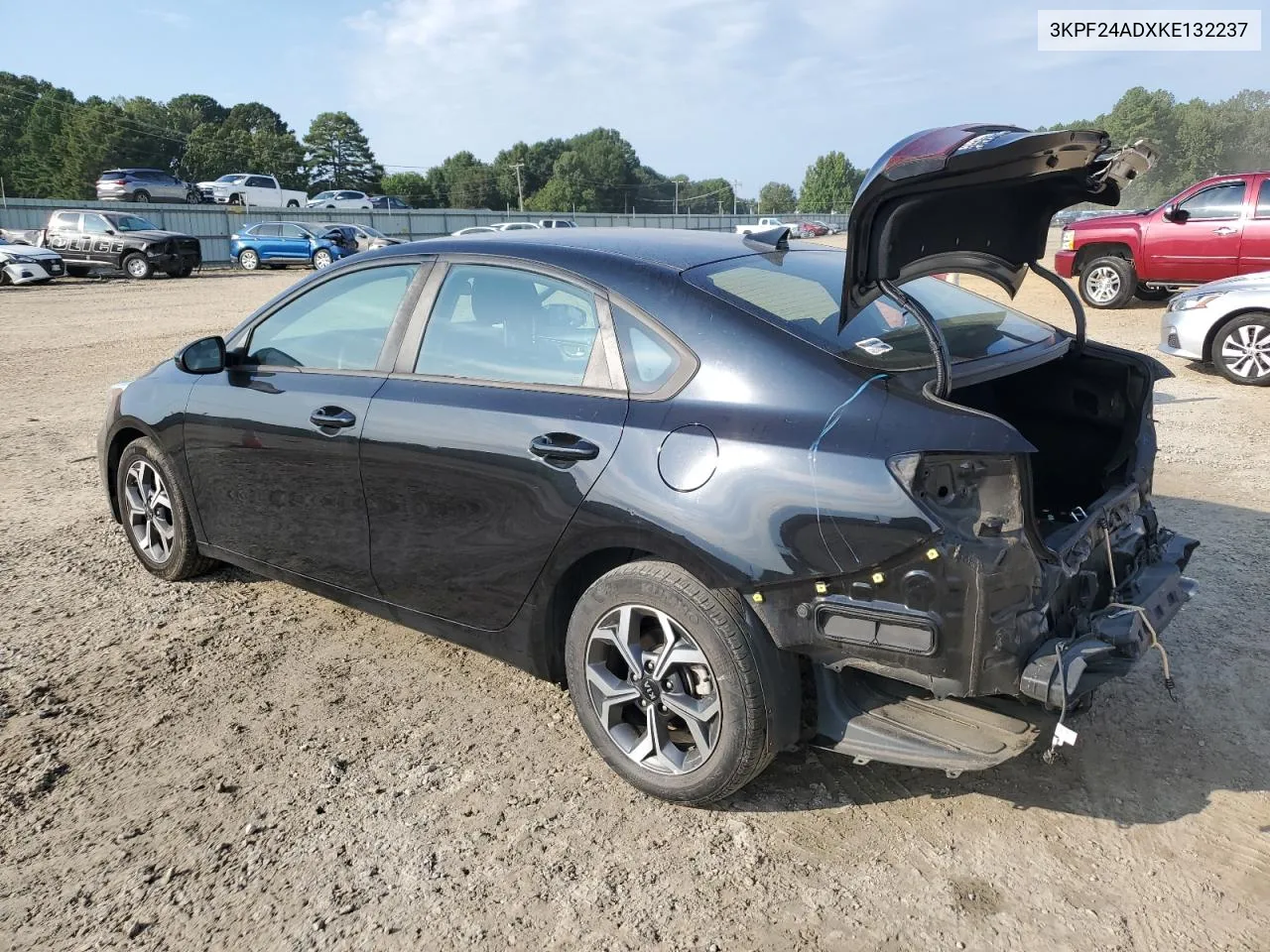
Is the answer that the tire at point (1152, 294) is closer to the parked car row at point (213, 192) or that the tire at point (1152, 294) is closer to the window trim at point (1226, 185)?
the window trim at point (1226, 185)

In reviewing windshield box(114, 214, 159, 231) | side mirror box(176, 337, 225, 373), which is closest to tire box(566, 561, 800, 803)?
side mirror box(176, 337, 225, 373)

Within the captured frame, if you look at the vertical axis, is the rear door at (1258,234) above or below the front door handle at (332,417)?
above

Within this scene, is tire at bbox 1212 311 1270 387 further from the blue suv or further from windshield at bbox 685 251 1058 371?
the blue suv

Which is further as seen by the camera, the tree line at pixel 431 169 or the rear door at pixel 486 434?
the tree line at pixel 431 169

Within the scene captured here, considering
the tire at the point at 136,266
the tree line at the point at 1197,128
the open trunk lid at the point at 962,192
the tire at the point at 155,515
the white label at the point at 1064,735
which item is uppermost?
the tree line at the point at 1197,128

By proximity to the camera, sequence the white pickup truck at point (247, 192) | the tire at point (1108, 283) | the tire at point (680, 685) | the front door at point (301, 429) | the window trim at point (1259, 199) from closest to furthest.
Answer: the tire at point (680, 685)
the front door at point (301, 429)
the window trim at point (1259, 199)
the tire at point (1108, 283)
the white pickup truck at point (247, 192)

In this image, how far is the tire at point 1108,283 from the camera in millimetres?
14330

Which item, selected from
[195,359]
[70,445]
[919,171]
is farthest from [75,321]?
[919,171]

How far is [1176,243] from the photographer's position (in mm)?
13422

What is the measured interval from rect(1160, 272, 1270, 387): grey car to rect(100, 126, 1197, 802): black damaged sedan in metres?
6.96

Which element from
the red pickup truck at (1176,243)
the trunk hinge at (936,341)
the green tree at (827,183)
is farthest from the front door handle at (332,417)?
the green tree at (827,183)

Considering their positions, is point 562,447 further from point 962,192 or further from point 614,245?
point 962,192

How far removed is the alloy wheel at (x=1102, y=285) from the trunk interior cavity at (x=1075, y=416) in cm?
1255

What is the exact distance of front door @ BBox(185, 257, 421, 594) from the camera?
357 cm
